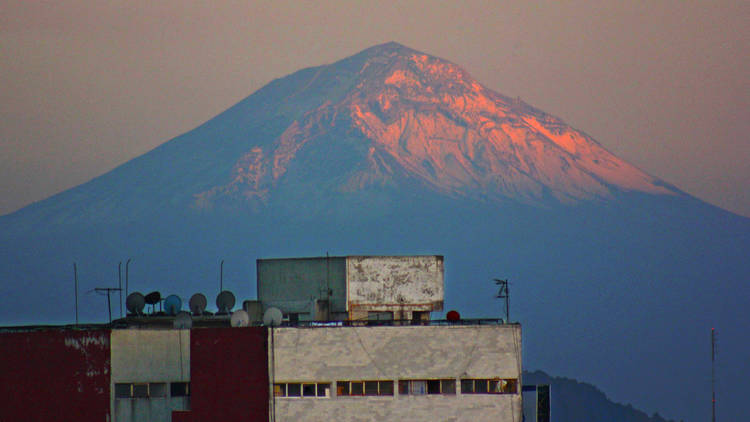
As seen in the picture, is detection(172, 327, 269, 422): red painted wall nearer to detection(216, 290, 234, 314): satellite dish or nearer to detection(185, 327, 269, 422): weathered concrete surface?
detection(185, 327, 269, 422): weathered concrete surface

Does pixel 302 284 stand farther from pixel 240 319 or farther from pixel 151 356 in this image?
pixel 151 356

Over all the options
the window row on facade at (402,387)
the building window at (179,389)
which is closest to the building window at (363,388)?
the window row on facade at (402,387)

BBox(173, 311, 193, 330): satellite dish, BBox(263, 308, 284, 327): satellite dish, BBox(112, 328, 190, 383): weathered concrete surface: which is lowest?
BBox(112, 328, 190, 383): weathered concrete surface

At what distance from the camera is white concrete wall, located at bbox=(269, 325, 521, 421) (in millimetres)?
49094

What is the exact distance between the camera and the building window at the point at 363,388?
4947cm

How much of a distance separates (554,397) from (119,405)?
131 metres

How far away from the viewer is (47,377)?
1945 inches

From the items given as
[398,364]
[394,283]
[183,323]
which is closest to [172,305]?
[183,323]

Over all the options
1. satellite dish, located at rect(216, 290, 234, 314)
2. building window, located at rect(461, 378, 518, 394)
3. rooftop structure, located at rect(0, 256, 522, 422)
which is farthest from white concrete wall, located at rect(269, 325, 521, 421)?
satellite dish, located at rect(216, 290, 234, 314)

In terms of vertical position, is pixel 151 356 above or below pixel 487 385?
above

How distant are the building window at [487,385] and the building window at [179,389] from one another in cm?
1035

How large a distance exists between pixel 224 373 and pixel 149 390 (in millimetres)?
3631

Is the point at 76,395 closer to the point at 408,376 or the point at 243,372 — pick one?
the point at 243,372

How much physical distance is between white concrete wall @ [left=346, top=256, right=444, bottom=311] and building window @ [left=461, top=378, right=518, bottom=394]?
26.9 feet
